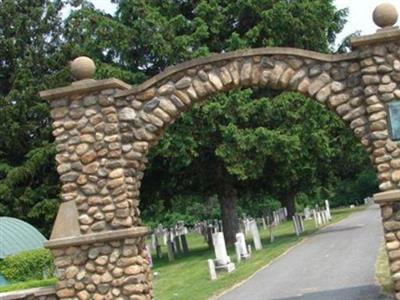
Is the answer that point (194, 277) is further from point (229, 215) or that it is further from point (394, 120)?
point (394, 120)

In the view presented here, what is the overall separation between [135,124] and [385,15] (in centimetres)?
447

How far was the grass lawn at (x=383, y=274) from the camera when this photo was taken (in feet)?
41.3

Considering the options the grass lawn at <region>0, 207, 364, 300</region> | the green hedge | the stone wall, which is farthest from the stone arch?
the green hedge

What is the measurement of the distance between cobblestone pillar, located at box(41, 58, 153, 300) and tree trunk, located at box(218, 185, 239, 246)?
56.1 feet

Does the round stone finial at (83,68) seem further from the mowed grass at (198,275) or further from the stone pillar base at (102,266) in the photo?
the mowed grass at (198,275)

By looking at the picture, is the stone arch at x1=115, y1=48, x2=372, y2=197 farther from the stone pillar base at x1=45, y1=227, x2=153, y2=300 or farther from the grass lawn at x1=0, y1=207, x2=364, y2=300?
the grass lawn at x1=0, y1=207, x2=364, y2=300

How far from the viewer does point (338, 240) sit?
82.3 feet

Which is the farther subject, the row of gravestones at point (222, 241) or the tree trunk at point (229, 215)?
the tree trunk at point (229, 215)

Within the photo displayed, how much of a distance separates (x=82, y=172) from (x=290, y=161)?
51.7ft

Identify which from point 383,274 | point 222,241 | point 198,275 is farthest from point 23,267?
point 383,274

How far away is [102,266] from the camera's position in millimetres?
11414

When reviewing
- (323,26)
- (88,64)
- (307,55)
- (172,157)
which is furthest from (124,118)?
(323,26)

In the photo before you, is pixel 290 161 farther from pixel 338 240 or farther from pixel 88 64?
pixel 88 64

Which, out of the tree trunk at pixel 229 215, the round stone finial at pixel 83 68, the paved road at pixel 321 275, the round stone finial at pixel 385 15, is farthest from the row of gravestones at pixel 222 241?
the round stone finial at pixel 385 15
